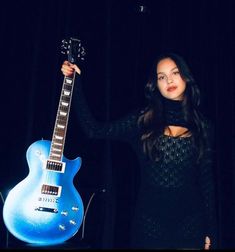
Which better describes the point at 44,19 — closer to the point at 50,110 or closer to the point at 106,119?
the point at 50,110

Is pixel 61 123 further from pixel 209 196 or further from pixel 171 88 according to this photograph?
pixel 209 196

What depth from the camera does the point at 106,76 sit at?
257cm

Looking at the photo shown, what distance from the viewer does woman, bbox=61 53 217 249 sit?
2223mm

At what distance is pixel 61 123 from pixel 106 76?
562 millimetres

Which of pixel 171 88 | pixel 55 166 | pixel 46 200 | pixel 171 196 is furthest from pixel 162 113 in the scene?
pixel 46 200

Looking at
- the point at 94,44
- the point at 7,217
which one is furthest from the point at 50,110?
the point at 7,217

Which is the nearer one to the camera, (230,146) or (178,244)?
(178,244)

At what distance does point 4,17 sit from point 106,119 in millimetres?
939

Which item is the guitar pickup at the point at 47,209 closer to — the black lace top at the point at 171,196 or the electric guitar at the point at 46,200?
the electric guitar at the point at 46,200

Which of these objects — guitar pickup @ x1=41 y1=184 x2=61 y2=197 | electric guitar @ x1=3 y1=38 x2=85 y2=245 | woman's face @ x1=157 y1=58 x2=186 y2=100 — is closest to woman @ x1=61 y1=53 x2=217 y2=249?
woman's face @ x1=157 y1=58 x2=186 y2=100

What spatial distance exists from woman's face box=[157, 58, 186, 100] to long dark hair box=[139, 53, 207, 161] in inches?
1.0

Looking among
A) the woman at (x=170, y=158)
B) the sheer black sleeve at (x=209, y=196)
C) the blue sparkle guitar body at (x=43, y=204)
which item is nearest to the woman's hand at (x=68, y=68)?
the woman at (x=170, y=158)

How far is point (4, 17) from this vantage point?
2.49m

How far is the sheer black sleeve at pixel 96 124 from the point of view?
2363 millimetres
